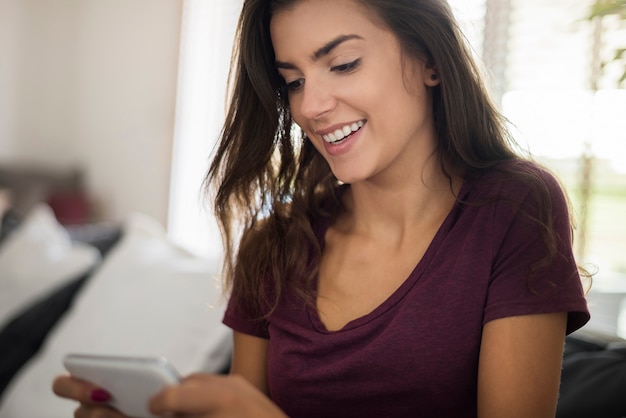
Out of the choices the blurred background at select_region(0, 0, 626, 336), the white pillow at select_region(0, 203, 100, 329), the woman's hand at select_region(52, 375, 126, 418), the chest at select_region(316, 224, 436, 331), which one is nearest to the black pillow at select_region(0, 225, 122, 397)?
the white pillow at select_region(0, 203, 100, 329)

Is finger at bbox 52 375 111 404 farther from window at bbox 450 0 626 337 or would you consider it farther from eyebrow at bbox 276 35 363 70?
window at bbox 450 0 626 337

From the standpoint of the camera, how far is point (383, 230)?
1502mm

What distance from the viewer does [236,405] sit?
3.15 ft

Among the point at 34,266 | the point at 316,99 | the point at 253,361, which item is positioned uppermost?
the point at 316,99

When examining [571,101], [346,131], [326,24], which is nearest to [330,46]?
[326,24]

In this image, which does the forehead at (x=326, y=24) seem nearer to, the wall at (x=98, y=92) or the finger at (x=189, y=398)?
the finger at (x=189, y=398)

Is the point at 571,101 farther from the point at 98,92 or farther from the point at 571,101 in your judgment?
the point at 98,92

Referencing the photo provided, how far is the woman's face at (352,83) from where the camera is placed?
1.37 metres

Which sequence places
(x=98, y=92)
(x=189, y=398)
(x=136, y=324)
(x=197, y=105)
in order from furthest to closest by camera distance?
(x=98, y=92), (x=197, y=105), (x=136, y=324), (x=189, y=398)

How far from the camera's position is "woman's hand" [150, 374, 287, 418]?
3.08 ft

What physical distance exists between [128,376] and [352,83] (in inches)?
24.6

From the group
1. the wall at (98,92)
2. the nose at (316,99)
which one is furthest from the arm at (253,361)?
the wall at (98,92)

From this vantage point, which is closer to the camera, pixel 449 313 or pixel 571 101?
pixel 449 313

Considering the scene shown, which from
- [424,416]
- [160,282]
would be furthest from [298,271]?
[160,282]
